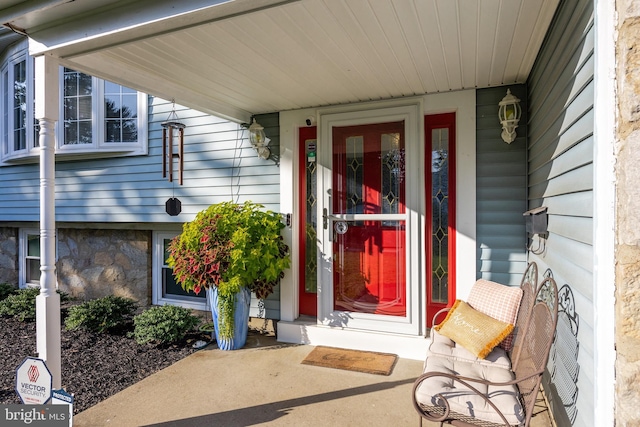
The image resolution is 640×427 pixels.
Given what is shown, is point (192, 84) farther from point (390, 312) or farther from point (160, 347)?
point (390, 312)

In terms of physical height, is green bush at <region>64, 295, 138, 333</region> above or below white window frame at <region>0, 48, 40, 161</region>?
below

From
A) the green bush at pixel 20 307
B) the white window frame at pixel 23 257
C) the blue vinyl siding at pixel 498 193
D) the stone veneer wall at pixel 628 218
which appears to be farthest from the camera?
the white window frame at pixel 23 257

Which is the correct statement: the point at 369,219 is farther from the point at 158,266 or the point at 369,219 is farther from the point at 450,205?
the point at 158,266

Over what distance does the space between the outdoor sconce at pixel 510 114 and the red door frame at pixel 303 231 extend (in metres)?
1.75

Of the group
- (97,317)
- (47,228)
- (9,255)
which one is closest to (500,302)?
(47,228)

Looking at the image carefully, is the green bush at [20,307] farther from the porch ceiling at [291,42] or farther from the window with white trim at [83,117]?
the porch ceiling at [291,42]

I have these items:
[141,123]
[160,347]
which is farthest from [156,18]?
[141,123]

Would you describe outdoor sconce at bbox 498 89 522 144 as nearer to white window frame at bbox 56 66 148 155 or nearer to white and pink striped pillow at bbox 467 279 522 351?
white and pink striped pillow at bbox 467 279 522 351

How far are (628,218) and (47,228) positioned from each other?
2.86m

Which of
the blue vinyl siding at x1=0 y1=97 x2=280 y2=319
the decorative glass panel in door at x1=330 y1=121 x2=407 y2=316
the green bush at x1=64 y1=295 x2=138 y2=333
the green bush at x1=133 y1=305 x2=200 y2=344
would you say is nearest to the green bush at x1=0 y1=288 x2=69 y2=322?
the green bush at x1=64 y1=295 x2=138 y2=333

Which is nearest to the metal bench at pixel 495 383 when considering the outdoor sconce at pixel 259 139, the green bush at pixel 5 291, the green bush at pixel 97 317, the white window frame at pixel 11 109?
the outdoor sconce at pixel 259 139

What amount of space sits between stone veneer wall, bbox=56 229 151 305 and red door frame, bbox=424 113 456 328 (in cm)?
363

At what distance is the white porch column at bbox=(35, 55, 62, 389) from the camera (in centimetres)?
229

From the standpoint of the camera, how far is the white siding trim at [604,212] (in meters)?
1.25
